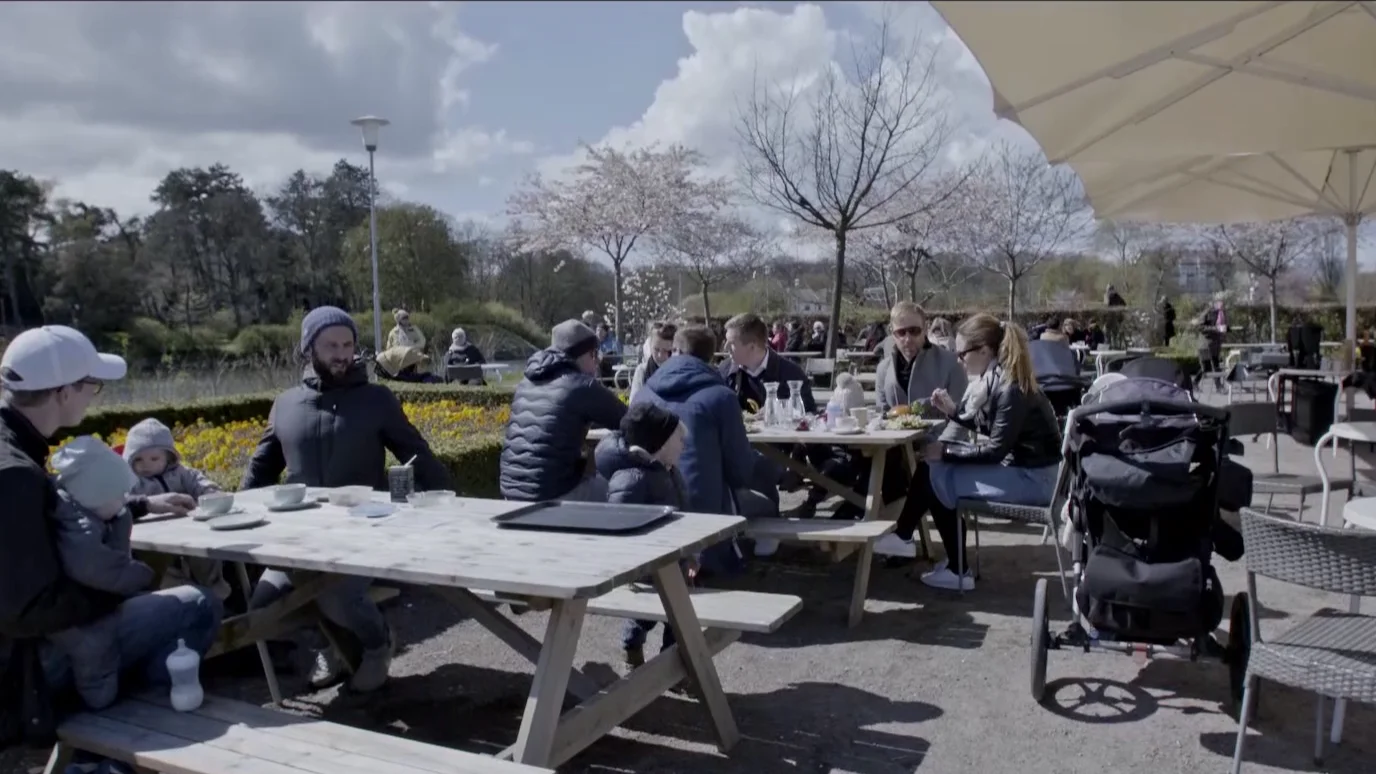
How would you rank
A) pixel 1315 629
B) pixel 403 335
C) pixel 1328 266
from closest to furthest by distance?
pixel 1315 629
pixel 403 335
pixel 1328 266

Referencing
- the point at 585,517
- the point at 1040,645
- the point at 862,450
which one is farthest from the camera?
the point at 862,450

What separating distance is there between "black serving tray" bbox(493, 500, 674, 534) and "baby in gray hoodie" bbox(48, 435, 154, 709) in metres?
1.00

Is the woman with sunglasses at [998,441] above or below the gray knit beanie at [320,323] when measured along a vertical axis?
below

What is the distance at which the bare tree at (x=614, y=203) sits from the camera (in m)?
25.9

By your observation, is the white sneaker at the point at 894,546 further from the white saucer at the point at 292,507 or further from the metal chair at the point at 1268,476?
the white saucer at the point at 292,507

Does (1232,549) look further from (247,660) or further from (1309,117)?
(247,660)

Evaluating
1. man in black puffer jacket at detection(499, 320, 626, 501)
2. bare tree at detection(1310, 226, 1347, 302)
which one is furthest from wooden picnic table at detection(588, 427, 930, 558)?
bare tree at detection(1310, 226, 1347, 302)

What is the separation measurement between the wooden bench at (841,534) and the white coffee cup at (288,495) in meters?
1.76

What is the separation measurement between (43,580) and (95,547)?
0.41ft

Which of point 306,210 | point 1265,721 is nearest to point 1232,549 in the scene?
point 1265,721

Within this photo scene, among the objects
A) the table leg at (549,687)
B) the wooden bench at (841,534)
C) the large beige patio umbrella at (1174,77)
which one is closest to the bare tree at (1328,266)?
the large beige patio umbrella at (1174,77)

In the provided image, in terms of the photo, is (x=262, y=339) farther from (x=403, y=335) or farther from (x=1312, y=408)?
(x=1312, y=408)

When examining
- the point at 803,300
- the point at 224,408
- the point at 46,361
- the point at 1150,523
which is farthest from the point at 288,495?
the point at 803,300

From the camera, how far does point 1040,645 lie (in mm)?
3434
